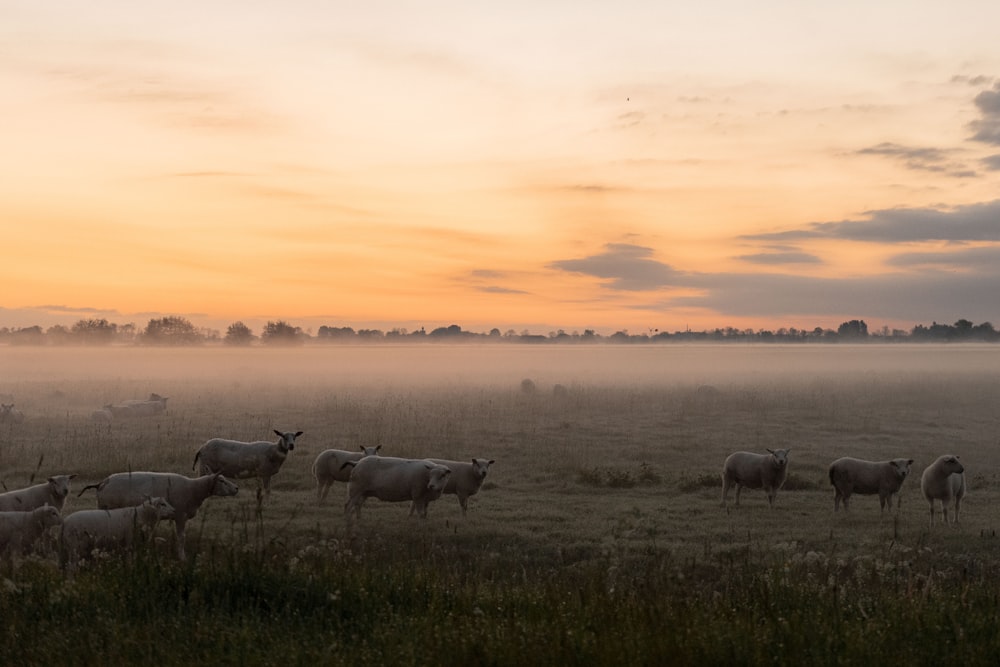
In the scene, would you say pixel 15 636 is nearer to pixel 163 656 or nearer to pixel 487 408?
pixel 163 656

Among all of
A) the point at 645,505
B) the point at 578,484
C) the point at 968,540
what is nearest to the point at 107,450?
the point at 578,484

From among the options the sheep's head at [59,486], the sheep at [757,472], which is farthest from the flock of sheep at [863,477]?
the sheep's head at [59,486]

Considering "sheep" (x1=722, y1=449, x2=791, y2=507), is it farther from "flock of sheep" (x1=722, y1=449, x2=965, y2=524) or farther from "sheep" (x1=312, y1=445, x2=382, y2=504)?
"sheep" (x1=312, y1=445, x2=382, y2=504)

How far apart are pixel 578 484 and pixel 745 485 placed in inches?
159

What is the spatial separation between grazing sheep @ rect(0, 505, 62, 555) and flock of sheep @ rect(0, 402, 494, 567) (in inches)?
0.5

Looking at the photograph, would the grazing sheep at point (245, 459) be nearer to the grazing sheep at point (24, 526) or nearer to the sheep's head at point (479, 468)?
the sheep's head at point (479, 468)

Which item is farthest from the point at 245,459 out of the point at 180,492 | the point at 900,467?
the point at 900,467

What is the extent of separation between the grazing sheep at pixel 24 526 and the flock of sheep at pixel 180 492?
1cm

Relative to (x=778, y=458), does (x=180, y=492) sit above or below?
below

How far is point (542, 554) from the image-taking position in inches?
551

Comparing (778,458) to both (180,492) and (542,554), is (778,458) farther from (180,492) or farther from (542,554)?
(180,492)

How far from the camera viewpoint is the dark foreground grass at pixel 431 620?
20.6 ft

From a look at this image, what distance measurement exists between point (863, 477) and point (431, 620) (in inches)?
566

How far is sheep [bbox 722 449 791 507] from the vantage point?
1878 centimetres
